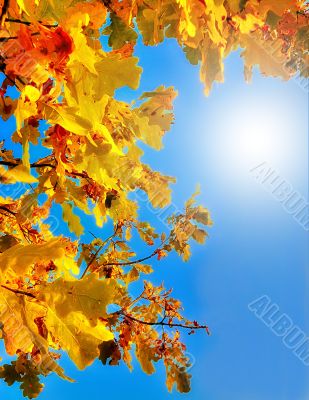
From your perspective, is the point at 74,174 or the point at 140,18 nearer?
the point at 140,18

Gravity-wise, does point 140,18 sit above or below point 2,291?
above

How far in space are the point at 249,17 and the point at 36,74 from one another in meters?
0.79

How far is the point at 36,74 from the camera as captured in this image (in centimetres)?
108

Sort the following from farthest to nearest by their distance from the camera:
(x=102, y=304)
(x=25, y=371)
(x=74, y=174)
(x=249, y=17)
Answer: (x=25, y=371) → (x=74, y=174) → (x=249, y=17) → (x=102, y=304)

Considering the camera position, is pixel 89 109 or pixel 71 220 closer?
pixel 89 109

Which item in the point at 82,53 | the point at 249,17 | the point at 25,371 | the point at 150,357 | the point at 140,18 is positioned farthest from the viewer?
the point at 25,371

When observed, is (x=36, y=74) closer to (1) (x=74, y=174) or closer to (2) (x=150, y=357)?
(1) (x=74, y=174)

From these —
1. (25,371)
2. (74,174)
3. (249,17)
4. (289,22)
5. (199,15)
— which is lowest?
(25,371)

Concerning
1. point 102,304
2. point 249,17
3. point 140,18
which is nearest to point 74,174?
point 140,18

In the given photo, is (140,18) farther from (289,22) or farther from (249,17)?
(289,22)

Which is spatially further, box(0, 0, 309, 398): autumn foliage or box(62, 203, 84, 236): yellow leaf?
box(62, 203, 84, 236): yellow leaf

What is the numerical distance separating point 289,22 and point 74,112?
50.6 inches

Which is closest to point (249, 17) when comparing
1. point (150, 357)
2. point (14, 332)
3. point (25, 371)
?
point (14, 332)

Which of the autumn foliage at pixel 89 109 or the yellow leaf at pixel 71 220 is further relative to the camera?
the yellow leaf at pixel 71 220
